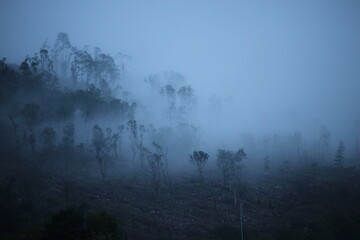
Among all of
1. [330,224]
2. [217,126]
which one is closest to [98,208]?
[330,224]

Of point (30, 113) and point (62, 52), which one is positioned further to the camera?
point (62, 52)

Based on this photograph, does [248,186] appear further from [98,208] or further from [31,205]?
[31,205]

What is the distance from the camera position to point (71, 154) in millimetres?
59156

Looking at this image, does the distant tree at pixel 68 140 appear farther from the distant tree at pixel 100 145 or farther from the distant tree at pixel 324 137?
the distant tree at pixel 324 137

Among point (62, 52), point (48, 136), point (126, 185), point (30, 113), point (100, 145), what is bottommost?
point (126, 185)

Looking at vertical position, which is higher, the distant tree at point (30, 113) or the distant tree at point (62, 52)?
the distant tree at point (62, 52)

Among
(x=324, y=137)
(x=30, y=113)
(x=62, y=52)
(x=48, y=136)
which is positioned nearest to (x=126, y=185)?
(x=48, y=136)

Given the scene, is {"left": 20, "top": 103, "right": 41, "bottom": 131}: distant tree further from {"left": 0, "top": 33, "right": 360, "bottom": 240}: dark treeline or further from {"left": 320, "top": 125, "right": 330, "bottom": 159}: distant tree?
{"left": 320, "top": 125, "right": 330, "bottom": 159}: distant tree

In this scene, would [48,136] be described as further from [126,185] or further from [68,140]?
→ [126,185]

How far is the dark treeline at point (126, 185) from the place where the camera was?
36125mm

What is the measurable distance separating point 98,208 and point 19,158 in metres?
20.6

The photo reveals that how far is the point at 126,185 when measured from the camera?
172 feet

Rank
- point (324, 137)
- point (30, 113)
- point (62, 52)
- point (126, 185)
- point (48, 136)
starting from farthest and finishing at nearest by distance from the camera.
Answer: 1. point (62, 52)
2. point (324, 137)
3. point (48, 136)
4. point (30, 113)
5. point (126, 185)

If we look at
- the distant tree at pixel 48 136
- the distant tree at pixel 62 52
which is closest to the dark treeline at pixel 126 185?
the distant tree at pixel 48 136
